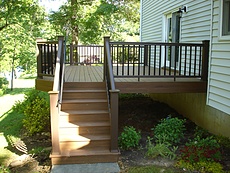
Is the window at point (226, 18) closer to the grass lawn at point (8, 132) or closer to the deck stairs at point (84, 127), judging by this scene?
the deck stairs at point (84, 127)

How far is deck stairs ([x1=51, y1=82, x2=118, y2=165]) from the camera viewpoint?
14.5 feet

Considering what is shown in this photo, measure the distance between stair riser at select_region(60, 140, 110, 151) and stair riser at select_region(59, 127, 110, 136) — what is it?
0.75ft

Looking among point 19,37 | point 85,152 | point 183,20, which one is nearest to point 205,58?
point 183,20

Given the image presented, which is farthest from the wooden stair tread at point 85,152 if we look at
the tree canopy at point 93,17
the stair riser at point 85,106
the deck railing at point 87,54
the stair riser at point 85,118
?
the tree canopy at point 93,17

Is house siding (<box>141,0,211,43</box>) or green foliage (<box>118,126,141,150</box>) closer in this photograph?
green foliage (<box>118,126,141,150</box>)

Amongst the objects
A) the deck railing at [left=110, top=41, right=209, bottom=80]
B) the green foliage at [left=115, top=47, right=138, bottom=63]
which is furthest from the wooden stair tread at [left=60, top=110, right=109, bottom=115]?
the green foliage at [left=115, top=47, right=138, bottom=63]

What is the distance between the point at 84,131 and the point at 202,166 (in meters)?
2.12

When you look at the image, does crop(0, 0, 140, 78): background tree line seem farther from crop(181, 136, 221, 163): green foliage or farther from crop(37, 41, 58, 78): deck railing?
crop(181, 136, 221, 163): green foliage

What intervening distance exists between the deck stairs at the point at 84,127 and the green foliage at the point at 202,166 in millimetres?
1107

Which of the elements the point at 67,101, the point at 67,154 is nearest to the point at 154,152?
the point at 67,154

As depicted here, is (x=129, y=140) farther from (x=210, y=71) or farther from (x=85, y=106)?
(x=210, y=71)

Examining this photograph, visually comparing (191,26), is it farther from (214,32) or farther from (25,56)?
(25,56)

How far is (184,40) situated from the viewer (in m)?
7.56

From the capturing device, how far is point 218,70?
5273 mm
